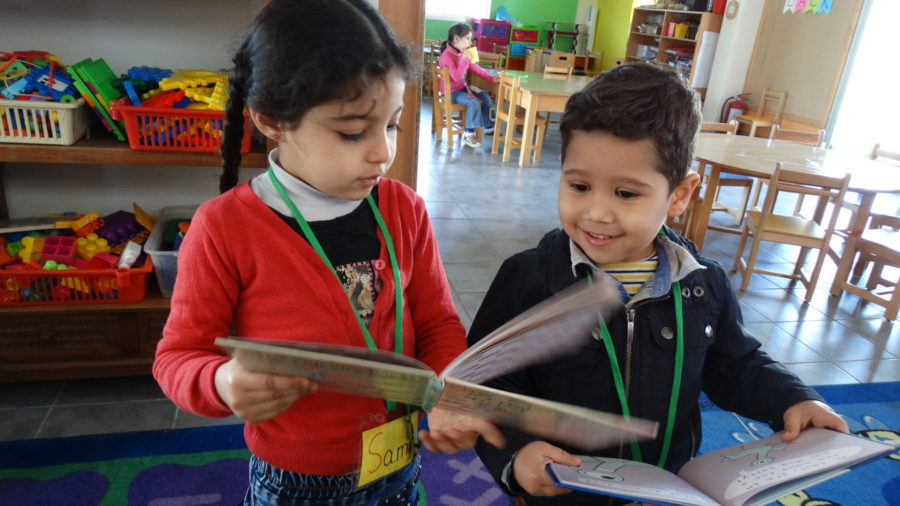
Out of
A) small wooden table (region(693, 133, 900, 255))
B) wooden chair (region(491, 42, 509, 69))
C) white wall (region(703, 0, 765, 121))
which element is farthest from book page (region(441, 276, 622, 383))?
wooden chair (region(491, 42, 509, 69))

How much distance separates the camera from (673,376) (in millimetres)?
888

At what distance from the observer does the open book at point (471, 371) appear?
0.54 m

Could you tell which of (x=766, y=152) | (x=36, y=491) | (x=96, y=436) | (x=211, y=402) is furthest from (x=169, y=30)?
(x=766, y=152)

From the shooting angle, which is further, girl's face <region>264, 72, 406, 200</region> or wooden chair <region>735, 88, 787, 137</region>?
wooden chair <region>735, 88, 787, 137</region>

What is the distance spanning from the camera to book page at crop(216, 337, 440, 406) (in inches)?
20.7

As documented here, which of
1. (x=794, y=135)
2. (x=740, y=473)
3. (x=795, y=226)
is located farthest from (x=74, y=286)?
(x=794, y=135)

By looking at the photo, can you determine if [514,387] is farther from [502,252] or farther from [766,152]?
[766,152]

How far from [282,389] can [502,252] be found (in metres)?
2.94

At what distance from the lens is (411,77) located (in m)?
0.88

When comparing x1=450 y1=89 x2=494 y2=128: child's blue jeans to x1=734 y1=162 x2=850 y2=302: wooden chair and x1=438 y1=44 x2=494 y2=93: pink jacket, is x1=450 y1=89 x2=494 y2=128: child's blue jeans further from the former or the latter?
x1=734 y1=162 x2=850 y2=302: wooden chair

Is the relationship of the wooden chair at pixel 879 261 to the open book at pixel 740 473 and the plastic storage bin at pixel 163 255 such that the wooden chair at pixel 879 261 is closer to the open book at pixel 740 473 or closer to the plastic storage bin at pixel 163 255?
the open book at pixel 740 473

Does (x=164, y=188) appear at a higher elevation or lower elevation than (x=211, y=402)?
lower

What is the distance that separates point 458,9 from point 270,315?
11330mm

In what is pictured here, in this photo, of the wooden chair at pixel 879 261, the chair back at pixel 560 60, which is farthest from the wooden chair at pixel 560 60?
the wooden chair at pixel 879 261
